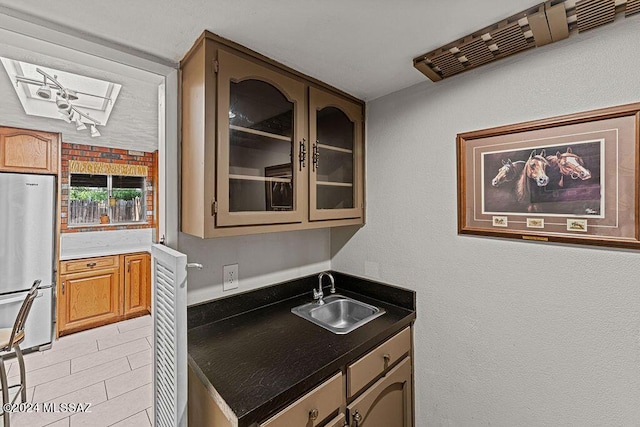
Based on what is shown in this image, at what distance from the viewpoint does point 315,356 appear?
116 centimetres

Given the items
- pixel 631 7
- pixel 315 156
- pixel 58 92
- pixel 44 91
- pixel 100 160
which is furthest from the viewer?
pixel 100 160

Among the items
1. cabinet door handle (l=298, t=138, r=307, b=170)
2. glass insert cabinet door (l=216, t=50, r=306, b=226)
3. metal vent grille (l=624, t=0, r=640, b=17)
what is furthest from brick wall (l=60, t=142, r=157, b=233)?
metal vent grille (l=624, t=0, r=640, b=17)

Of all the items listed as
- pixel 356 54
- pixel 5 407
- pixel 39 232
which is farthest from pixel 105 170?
pixel 356 54

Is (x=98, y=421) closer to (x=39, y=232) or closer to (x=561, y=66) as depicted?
(x=39, y=232)

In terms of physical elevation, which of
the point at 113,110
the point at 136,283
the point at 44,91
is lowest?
the point at 136,283

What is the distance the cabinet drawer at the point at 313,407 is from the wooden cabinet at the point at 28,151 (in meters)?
3.44

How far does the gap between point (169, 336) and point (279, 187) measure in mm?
773

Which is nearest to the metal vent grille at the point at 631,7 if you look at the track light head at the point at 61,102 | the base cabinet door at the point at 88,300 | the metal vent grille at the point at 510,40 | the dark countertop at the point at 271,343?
the metal vent grille at the point at 510,40

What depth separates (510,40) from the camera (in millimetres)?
1137

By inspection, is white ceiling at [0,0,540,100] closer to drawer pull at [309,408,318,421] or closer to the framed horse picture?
the framed horse picture

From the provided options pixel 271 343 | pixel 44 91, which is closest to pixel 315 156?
pixel 271 343

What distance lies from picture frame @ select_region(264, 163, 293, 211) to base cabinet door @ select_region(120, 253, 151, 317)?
10.8 feet

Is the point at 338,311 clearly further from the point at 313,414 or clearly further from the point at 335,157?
the point at 335,157

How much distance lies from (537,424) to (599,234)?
2.73 ft
